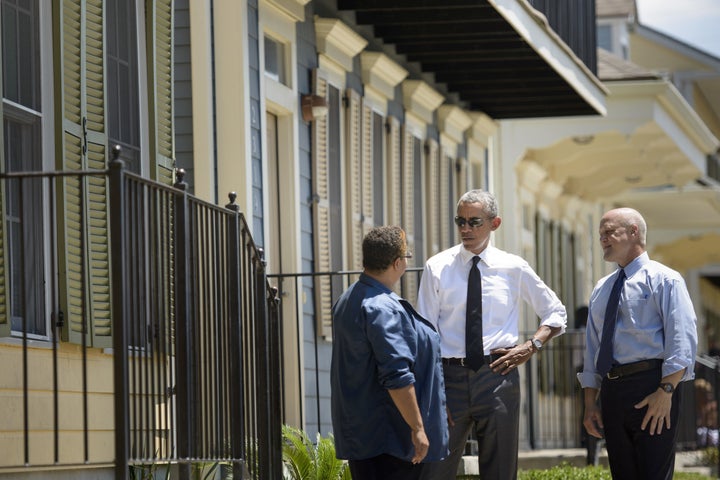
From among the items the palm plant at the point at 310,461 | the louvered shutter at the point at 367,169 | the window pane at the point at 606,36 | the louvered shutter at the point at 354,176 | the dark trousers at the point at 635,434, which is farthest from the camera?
the window pane at the point at 606,36

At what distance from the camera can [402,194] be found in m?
15.8

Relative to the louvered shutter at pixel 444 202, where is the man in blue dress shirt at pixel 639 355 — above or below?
below

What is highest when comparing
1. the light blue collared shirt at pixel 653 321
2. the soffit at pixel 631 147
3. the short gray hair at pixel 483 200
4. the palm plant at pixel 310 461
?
the soffit at pixel 631 147

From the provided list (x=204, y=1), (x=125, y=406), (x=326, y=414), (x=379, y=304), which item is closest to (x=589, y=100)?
(x=326, y=414)

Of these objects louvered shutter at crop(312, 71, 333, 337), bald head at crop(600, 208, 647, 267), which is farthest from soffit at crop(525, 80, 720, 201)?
bald head at crop(600, 208, 647, 267)

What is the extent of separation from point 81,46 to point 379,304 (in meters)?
2.87

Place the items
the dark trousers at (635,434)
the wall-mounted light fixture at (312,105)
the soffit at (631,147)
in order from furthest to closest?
the soffit at (631,147), the wall-mounted light fixture at (312,105), the dark trousers at (635,434)

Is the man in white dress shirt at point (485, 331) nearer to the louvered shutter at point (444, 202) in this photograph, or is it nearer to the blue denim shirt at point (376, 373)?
the blue denim shirt at point (376, 373)

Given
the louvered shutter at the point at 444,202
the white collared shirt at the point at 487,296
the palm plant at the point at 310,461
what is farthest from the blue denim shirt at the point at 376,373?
the louvered shutter at the point at 444,202

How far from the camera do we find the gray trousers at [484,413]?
7.87 metres

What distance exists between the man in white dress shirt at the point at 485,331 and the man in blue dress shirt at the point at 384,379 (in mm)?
842

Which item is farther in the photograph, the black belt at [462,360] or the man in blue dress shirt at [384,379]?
the black belt at [462,360]

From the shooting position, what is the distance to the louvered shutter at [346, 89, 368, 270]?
13961 millimetres

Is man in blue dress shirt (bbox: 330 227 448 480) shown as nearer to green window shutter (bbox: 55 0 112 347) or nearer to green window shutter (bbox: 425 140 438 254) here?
green window shutter (bbox: 55 0 112 347)
